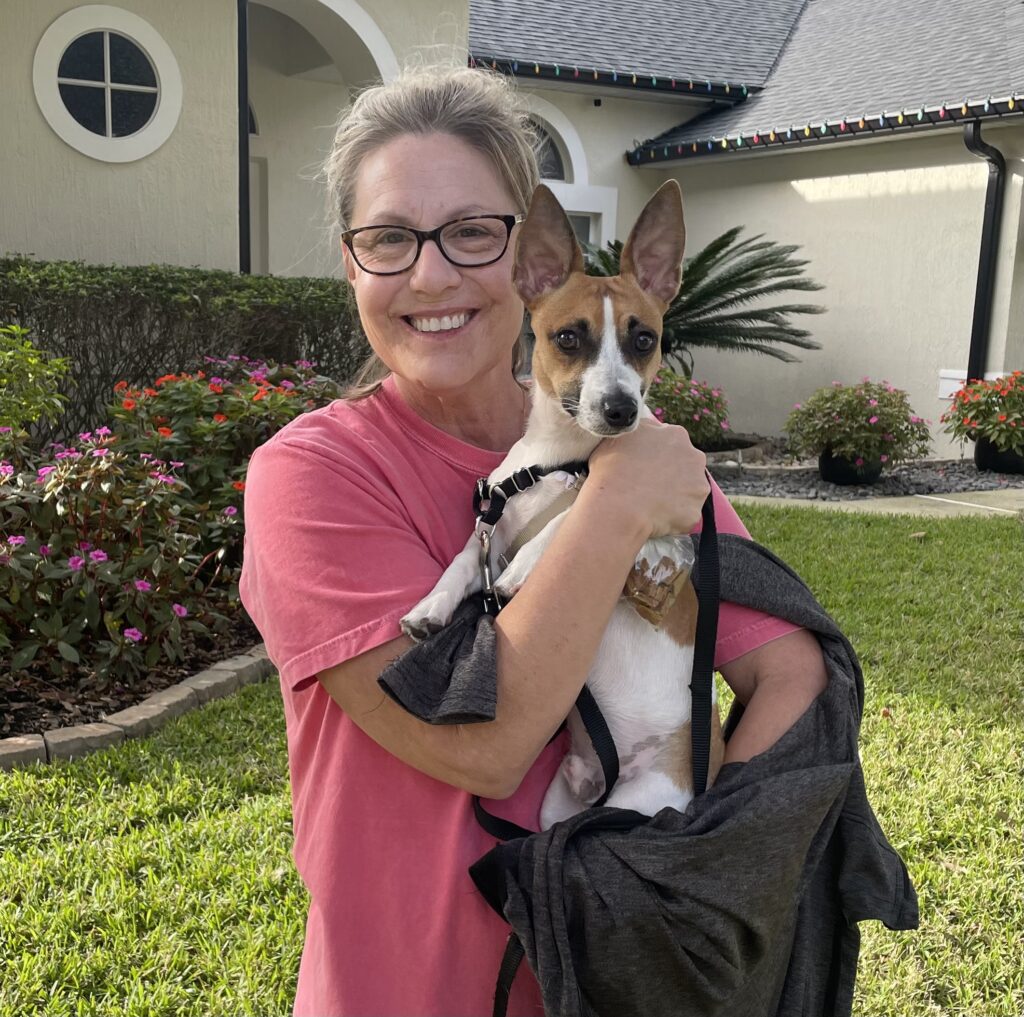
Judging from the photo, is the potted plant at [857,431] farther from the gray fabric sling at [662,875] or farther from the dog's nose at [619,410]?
the gray fabric sling at [662,875]

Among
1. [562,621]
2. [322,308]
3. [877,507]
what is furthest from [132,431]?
[877,507]

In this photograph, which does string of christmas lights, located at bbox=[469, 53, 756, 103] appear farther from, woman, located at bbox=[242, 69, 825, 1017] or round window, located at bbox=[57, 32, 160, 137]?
woman, located at bbox=[242, 69, 825, 1017]

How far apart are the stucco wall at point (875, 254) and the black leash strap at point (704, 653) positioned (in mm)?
11288

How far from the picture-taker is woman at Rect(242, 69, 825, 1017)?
5.28 ft

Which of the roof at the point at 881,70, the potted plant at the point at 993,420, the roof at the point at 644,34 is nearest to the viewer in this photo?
the potted plant at the point at 993,420

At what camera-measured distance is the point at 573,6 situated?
16.0 meters

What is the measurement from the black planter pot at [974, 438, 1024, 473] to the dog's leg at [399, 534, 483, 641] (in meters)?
10.7

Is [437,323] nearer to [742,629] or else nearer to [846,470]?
[742,629]

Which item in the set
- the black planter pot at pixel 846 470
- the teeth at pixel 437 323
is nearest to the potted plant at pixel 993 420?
the black planter pot at pixel 846 470

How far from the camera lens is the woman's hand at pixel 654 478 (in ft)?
5.62

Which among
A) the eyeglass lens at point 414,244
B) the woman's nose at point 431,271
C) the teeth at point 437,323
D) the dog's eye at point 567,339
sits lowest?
the dog's eye at point 567,339

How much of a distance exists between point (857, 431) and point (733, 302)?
8.92 ft

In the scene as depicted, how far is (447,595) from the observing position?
1.72 meters

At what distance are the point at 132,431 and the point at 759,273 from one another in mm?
8615
